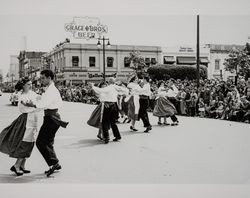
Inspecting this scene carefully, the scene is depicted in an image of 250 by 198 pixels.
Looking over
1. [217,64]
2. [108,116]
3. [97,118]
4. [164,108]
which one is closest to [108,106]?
[108,116]

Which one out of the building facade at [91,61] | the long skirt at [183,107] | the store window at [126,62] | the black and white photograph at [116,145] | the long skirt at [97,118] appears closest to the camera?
the black and white photograph at [116,145]

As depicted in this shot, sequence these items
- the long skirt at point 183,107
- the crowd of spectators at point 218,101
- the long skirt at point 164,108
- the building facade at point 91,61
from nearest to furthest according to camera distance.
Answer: the long skirt at point 164,108, the crowd of spectators at point 218,101, the long skirt at point 183,107, the building facade at point 91,61

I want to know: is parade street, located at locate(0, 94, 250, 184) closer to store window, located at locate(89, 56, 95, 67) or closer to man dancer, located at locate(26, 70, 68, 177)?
man dancer, located at locate(26, 70, 68, 177)

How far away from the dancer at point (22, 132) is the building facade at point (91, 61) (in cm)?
2463

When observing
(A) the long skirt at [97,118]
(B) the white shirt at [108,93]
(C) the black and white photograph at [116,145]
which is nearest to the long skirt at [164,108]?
(C) the black and white photograph at [116,145]

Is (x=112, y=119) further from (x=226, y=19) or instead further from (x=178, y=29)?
(x=226, y=19)

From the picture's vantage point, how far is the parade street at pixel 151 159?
6.36 m

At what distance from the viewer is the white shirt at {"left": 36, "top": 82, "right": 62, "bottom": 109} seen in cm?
605

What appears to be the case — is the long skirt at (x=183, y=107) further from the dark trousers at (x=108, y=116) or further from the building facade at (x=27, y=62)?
the dark trousers at (x=108, y=116)

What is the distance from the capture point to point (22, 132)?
632 cm

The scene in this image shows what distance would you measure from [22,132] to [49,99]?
0.74 metres

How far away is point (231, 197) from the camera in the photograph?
5.83 meters

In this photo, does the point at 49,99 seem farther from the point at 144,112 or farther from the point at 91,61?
the point at 91,61

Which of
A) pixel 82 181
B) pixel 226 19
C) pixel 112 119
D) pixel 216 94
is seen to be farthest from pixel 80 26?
pixel 216 94
